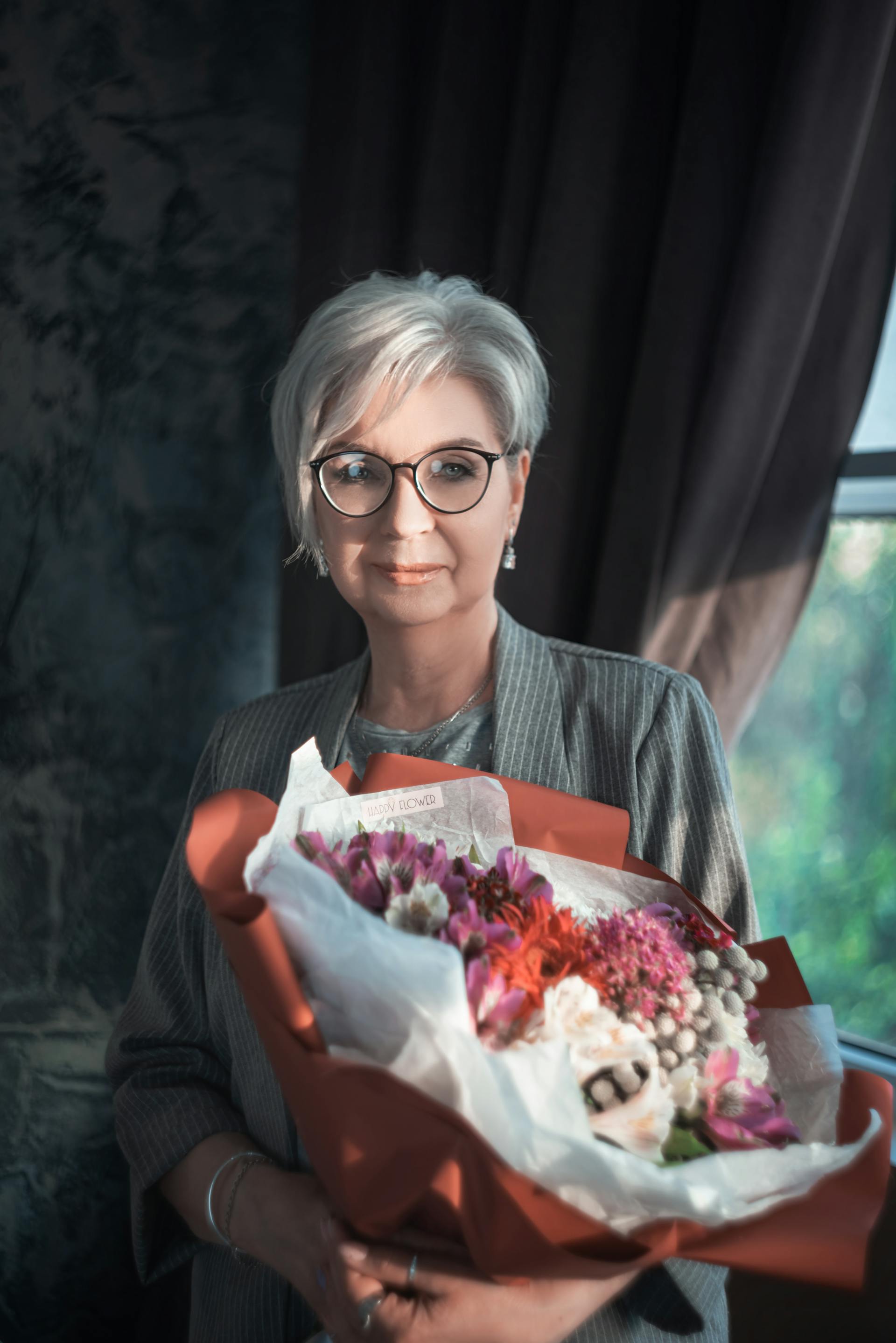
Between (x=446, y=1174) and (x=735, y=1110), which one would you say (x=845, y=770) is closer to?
(x=735, y=1110)

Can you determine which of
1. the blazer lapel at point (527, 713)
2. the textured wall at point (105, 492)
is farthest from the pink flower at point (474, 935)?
the textured wall at point (105, 492)

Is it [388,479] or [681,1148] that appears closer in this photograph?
[681,1148]

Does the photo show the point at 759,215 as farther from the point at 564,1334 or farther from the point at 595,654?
the point at 564,1334

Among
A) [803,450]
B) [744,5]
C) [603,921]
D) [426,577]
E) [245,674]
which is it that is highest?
A: [744,5]

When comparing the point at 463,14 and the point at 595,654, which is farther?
the point at 463,14

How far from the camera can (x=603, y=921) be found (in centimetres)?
67

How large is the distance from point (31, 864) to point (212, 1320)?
2.46ft

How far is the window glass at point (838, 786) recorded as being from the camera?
1.48 meters

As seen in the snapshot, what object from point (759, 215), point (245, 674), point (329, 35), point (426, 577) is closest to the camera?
point (426, 577)

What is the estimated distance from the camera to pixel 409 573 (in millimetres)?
1100

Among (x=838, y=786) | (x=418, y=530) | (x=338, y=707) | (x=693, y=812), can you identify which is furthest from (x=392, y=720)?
(x=838, y=786)

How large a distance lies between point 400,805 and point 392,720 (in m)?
0.51

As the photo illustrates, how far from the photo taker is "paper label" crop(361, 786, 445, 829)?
750mm

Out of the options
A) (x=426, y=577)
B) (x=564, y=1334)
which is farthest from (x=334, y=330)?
(x=564, y=1334)
